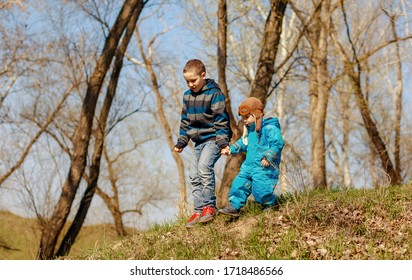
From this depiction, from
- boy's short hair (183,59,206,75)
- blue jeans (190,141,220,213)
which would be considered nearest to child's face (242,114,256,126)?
blue jeans (190,141,220,213)

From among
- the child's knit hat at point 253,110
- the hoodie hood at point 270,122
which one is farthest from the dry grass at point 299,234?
the child's knit hat at point 253,110

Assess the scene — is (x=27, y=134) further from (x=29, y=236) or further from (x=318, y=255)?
(x=318, y=255)

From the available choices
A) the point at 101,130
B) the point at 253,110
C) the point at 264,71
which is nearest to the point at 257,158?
the point at 253,110

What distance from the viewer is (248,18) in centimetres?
2278

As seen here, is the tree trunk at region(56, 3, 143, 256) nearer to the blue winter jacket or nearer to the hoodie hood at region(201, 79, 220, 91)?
the hoodie hood at region(201, 79, 220, 91)

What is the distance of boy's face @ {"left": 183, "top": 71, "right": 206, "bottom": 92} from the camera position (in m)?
6.76

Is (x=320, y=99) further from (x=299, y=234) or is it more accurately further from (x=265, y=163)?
(x=299, y=234)

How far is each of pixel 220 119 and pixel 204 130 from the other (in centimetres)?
26

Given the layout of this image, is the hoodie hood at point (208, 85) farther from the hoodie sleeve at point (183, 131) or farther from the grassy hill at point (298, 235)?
the grassy hill at point (298, 235)

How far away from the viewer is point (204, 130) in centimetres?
697

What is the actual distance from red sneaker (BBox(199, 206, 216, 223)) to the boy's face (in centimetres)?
145

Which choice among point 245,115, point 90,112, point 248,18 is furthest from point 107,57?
point 248,18

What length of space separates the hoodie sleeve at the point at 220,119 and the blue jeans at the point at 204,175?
16 cm

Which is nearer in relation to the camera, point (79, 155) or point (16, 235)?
point (79, 155)
